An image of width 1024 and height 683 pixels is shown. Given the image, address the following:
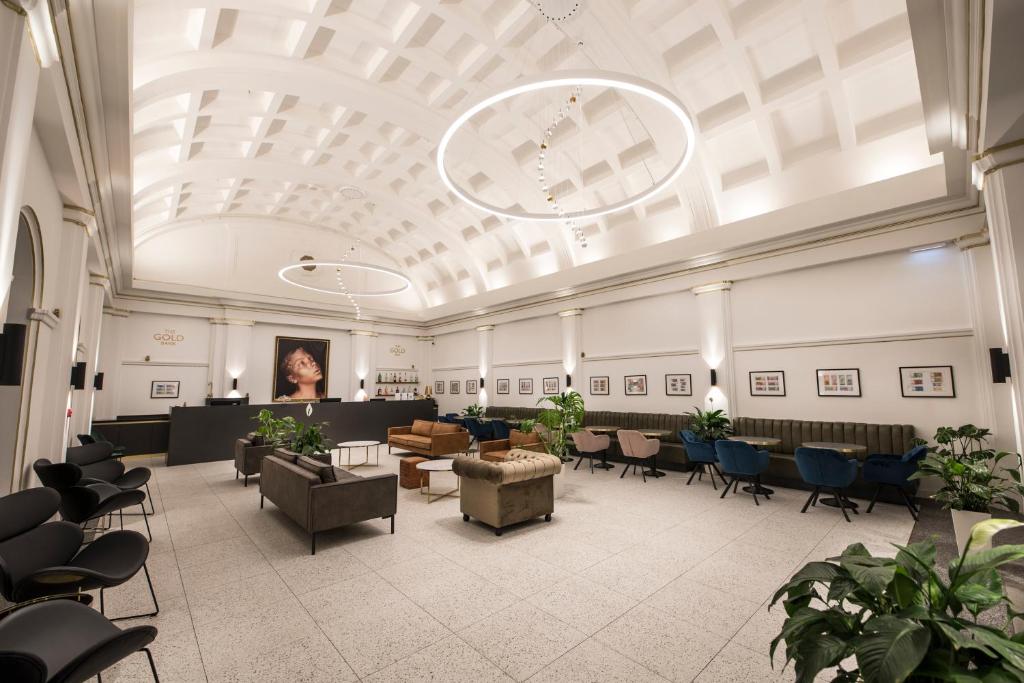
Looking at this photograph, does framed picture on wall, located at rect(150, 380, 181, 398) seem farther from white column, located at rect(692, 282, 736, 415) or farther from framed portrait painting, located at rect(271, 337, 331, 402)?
white column, located at rect(692, 282, 736, 415)

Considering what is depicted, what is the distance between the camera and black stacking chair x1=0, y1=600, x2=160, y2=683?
4.93 ft

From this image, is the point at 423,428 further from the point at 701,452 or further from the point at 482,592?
the point at 482,592

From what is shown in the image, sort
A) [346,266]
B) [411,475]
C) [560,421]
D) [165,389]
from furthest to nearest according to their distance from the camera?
1. [165,389]
2. [346,266]
3. [411,475]
4. [560,421]

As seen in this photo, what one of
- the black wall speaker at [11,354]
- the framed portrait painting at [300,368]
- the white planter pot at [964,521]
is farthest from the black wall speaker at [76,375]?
the white planter pot at [964,521]

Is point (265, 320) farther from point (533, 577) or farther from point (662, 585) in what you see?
point (662, 585)

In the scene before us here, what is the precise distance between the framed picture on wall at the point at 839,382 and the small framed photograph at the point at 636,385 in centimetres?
325

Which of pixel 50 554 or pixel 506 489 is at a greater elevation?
pixel 50 554

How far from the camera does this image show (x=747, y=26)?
5398 mm

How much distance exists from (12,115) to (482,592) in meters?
4.01

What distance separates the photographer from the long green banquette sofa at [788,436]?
6035mm

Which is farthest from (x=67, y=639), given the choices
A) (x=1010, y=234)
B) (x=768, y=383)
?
(x=768, y=383)

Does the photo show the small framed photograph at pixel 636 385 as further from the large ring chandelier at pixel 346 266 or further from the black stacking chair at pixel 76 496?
the black stacking chair at pixel 76 496

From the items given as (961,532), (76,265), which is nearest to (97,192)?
(76,265)

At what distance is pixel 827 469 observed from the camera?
5172 mm
